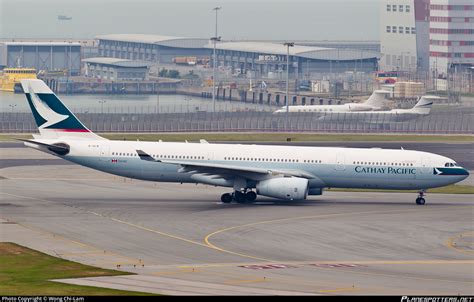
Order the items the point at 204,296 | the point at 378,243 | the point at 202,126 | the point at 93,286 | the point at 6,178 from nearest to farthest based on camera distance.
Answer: the point at 204,296
the point at 93,286
the point at 378,243
the point at 6,178
the point at 202,126

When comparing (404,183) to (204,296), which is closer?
(204,296)

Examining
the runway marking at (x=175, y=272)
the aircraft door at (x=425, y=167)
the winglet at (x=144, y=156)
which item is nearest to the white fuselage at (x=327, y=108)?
the aircraft door at (x=425, y=167)

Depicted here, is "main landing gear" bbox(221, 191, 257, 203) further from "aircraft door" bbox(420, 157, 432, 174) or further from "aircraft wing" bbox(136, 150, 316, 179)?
"aircraft door" bbox(420, 157, 432, 174)

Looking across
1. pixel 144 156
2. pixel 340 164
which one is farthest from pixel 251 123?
pixel 144 156

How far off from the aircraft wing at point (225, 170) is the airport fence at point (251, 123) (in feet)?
188

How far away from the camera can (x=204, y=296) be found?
43.4 metres

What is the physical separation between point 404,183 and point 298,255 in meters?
23.2

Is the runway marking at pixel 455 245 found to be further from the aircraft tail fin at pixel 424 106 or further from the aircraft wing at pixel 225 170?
the aircraft tail fin at pixel 424 106

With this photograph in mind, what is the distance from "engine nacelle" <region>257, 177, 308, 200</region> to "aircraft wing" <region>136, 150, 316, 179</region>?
90cm

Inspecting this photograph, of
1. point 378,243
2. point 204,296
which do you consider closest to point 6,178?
point 378,243

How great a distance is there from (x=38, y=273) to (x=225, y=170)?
27.4 meters

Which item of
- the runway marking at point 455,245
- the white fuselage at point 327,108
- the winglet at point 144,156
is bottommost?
the runway marking at point 455,245

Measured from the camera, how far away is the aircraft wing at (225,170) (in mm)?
74938

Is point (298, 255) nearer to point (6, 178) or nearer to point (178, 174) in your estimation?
point (178, 174)
